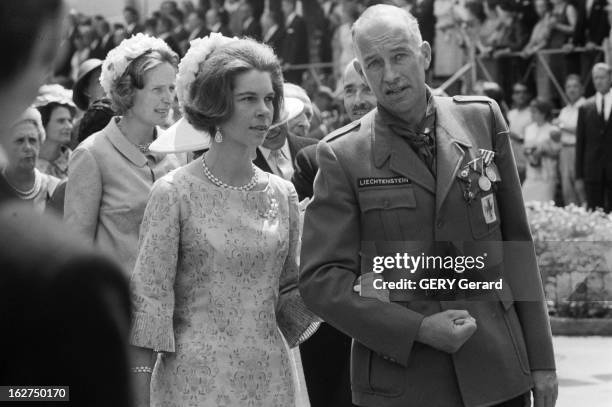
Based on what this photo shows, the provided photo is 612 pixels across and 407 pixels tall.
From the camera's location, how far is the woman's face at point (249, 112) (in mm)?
3930

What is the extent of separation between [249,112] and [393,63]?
63cm

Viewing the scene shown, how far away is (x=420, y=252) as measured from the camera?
3340mm

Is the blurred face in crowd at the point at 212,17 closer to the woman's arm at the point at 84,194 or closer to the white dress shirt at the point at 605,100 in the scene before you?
the white dress shirt at the point at 605,100

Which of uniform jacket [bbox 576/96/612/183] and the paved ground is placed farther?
uniform jacket [bbox 576/96/612/183]

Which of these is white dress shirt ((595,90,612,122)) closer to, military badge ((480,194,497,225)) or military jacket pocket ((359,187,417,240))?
military badge ((480,194,497,225))

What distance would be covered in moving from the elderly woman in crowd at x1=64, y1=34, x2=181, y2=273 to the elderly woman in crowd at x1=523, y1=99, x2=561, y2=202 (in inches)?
442

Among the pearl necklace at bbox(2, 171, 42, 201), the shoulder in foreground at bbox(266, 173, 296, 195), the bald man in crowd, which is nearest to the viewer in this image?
the shoulder in foreground at bbox(266, 173, 296, 195)

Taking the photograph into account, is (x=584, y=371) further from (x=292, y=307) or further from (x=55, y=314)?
(x=55, y=314)

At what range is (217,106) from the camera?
3930mm

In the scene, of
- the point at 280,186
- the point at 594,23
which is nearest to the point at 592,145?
the point at 594,23

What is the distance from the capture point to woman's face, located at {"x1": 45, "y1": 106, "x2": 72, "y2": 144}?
301 inches

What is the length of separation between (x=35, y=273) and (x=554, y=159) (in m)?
15.2

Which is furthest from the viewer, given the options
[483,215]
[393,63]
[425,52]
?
[425,52]

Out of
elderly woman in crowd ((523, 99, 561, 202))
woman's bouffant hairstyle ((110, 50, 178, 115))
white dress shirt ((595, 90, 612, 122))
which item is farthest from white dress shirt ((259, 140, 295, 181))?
elderly woman in crowd ((523, 99, 561, 202))
